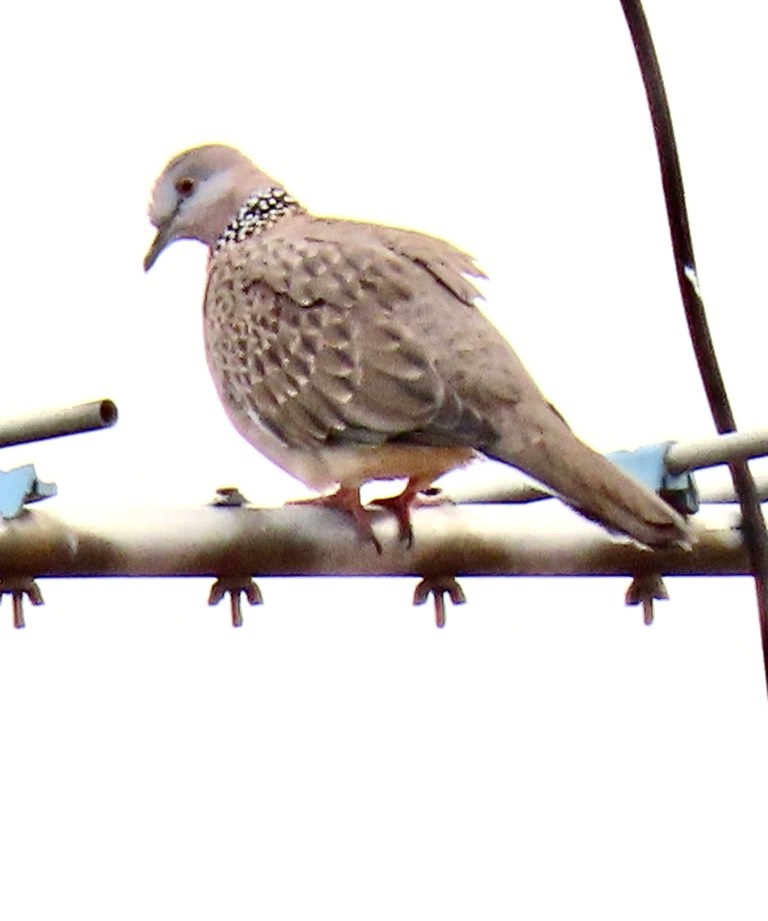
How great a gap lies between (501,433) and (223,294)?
1.86 ft

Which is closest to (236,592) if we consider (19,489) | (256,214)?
(19,489)

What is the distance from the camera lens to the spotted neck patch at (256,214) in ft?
7.80

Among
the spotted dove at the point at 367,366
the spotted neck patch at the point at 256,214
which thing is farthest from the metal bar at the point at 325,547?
the spotted neck patch at the point at 256,214

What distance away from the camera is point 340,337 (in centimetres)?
199

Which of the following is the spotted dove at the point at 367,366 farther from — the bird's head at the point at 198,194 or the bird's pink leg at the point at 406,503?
the bird's head at the point at 198,194

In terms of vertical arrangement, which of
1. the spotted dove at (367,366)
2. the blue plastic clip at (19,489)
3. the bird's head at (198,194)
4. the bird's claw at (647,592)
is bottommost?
the bird's claw at (647,592)

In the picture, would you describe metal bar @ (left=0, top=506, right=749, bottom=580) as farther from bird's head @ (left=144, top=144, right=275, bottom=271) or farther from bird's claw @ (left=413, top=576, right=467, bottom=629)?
bird's head @ (left=144, top=144, right=275, bottom=271)

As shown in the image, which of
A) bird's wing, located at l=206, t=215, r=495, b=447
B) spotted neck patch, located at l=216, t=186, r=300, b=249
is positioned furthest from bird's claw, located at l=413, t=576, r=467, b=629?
spotted neck patch, located at l=216, t=186, r=300, b=249

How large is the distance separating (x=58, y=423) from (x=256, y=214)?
1.35 meters

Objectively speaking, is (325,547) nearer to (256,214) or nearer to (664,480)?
(664,480)

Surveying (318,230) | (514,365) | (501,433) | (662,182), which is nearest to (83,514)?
(662,182)

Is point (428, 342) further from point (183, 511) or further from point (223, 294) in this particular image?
point (183, 511)

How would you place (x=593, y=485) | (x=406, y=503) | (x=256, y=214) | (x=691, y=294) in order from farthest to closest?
(x=256, y=214) < (x=406, y=503) < (x=593, y=485) < (x=691, y=294)

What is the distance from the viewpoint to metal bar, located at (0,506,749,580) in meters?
1.13
